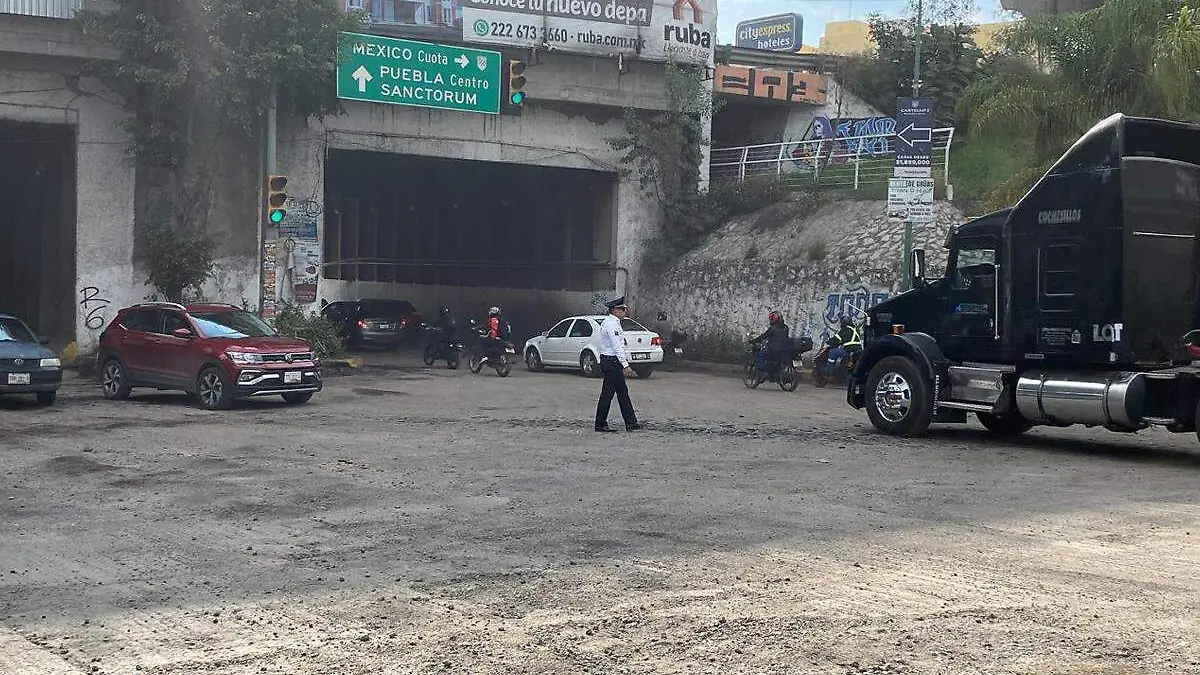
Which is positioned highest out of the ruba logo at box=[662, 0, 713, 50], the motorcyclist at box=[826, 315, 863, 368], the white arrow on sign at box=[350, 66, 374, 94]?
the ruba logo at box=[662, 0, 713, 50]

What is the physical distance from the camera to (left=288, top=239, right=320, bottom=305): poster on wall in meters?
29.8

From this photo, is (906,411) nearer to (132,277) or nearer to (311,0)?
(311,0)

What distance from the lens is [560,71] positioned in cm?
3222

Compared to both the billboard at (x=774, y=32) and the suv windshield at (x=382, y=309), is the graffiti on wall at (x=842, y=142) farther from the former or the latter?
the billboard at (x=774, y=32)

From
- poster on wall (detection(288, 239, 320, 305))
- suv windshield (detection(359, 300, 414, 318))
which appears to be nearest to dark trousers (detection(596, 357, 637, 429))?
poster on wall (detection(288, 239, 320, 305))

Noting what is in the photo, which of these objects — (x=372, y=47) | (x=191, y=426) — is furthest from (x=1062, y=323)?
(x=372, y=47)

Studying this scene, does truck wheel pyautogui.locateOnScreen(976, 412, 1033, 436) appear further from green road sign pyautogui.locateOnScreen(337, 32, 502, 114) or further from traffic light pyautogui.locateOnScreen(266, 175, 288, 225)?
green road sign pyautogui.locateOnScreen(337, 32, 502, 114)

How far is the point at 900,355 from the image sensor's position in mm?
15586

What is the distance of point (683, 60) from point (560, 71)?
11.7 feet

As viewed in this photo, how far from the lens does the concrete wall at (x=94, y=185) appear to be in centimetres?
2709

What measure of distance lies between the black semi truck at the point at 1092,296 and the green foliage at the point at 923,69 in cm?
2551

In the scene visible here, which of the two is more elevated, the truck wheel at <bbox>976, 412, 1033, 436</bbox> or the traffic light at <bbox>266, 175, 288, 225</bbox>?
the traffic light at <bbox>266, 175, 288, 225</bbox>

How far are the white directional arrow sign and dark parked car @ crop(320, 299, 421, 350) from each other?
7821 millimetres

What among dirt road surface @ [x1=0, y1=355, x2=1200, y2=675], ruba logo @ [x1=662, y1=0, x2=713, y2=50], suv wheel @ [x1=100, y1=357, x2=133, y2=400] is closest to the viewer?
dirt road surface @ [x1=0, y1=355, x2=1200, y2=675]
